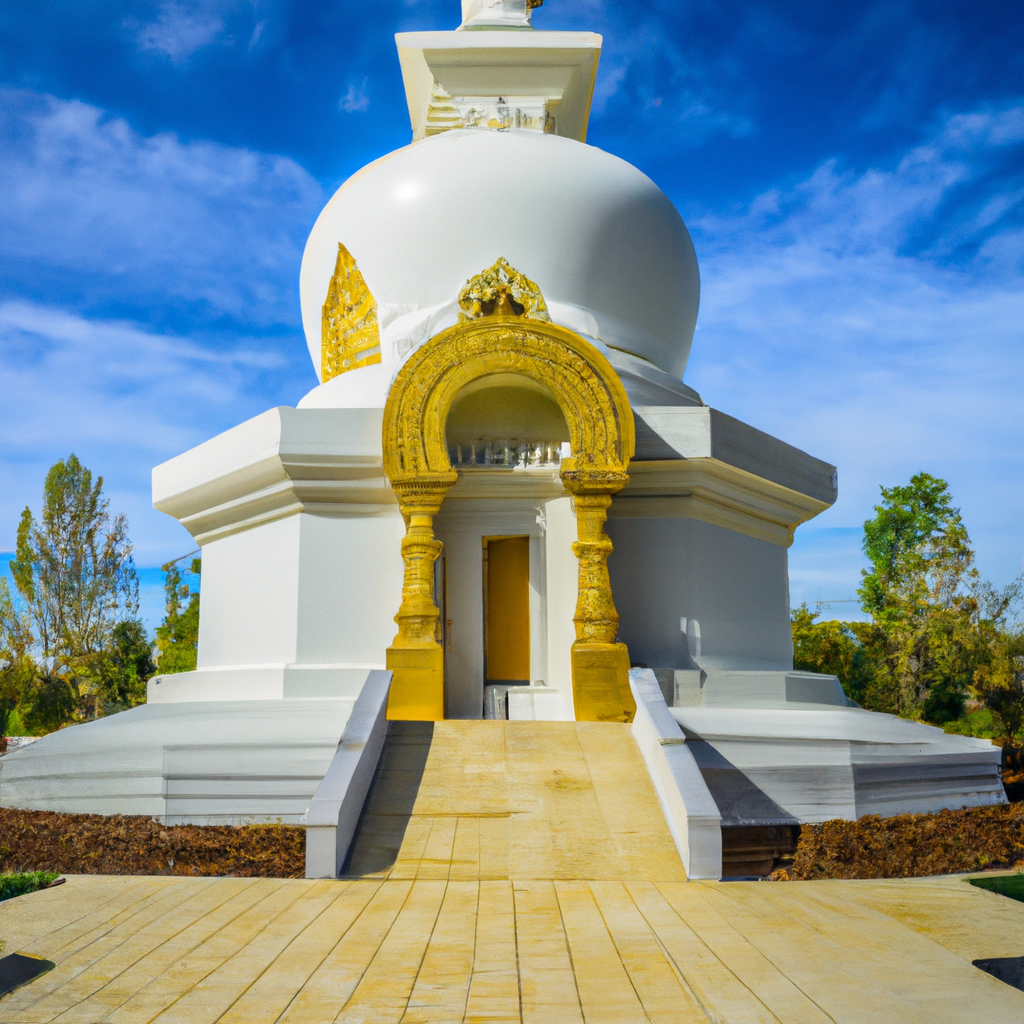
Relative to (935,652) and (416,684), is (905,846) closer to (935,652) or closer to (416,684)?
(416,684)

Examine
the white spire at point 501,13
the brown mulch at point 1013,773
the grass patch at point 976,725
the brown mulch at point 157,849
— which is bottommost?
the grass patch at point 976,725

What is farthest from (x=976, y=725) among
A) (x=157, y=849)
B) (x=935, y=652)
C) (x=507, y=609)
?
(x=157, y=849)

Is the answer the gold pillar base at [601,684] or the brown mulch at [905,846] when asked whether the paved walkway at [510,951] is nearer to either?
the brown mulch at [905,846]

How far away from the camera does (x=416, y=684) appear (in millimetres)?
9984

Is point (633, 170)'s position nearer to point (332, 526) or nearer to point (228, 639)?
point (332, 526)

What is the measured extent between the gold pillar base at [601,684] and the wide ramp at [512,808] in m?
0.62

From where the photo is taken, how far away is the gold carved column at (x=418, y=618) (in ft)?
32.7

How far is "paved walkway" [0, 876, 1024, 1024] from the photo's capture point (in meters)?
3.93

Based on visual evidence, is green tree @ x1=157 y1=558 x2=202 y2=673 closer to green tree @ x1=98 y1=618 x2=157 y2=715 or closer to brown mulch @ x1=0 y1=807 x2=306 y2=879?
green tree @ x1=98 y1=618 x2=157 y2=715

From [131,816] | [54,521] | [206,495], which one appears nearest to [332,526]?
[206,495]

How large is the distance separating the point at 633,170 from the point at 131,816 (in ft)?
35.1

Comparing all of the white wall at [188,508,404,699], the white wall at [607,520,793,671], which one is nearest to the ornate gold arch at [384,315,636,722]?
the white wall at [188,508,404,699]

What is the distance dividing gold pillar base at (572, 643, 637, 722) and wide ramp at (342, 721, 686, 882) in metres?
0.62

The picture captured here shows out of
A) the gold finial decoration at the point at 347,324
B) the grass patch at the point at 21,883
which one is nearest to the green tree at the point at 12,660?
the gold finial decoration at the point at 347,324
